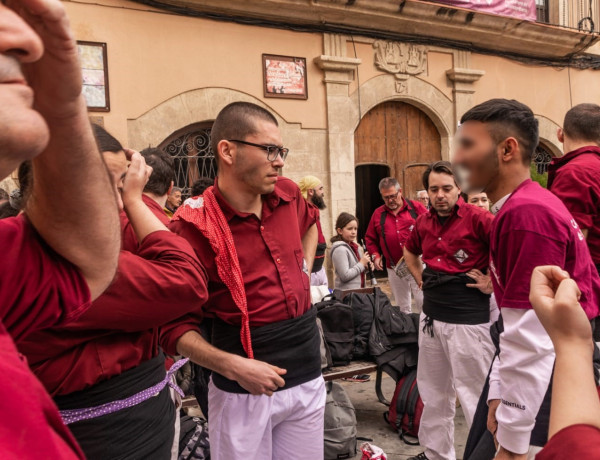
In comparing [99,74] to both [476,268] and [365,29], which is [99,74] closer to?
[365,29]

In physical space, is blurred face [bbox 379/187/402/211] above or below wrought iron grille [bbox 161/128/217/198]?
below

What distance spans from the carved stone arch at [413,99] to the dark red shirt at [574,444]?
903 centimetres

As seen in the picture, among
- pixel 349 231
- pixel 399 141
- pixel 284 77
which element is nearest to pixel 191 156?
pixel 284 77

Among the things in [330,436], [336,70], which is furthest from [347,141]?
[330,436]

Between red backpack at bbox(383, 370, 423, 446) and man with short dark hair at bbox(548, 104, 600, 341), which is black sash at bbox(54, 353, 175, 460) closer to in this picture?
man with short dark hair at bbox(548, 104, 600, 341)

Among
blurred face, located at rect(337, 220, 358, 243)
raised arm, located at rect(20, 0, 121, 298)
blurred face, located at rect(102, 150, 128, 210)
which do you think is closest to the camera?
raised arm, located at rect(20, 0, 121, 298)

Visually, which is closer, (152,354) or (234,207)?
(152,354)

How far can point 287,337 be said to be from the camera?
2.50m

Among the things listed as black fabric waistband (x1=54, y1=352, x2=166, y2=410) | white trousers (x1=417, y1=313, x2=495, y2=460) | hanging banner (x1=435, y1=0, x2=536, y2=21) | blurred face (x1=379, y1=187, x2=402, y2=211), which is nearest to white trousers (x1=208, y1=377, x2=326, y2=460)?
black fabric waistband (x1=54, y1=352, x2=166, y2=410)

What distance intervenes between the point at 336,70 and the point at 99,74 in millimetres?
3969

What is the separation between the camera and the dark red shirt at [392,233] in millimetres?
7312

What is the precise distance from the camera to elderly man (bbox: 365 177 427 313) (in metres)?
7.33

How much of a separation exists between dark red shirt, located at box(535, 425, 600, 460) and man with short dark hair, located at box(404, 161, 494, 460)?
115 inches

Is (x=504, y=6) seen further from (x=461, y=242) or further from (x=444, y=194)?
(x=461, y=242)
